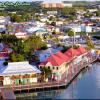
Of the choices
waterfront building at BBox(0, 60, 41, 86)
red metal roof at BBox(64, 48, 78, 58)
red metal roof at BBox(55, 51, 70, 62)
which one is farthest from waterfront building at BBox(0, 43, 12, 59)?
waterfront building at BBox(0, 60, 41, 86)

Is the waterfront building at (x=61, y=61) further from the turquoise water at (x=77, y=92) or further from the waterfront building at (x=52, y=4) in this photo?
the waterfront building at (x=52, y=4)

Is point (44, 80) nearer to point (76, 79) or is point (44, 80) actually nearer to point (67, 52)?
point (76, 79)

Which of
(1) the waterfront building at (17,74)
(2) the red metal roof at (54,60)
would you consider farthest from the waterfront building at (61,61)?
(1) the waterfront building at (17,74)

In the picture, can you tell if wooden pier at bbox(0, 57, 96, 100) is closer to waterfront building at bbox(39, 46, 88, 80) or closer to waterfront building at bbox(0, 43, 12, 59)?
waterfront building at bbox(39, 46, 88, 80)

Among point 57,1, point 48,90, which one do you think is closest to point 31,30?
point 48,90

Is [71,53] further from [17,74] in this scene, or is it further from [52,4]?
[52,4]

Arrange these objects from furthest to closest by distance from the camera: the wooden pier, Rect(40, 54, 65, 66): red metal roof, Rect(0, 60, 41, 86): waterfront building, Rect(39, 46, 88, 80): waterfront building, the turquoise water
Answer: Rect(40, 54, 65, 66): red metal roof, Rect(39, 46, 88, 80): waterfront building, Rect(0, 60, 41, 86): waterfront building, the turquoise water, the wooden pier

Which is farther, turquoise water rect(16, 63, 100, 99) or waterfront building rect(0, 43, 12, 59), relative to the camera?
waterfront building rect(0, 43, 12, 59)

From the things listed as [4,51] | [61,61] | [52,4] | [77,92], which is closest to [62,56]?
[61,61]
